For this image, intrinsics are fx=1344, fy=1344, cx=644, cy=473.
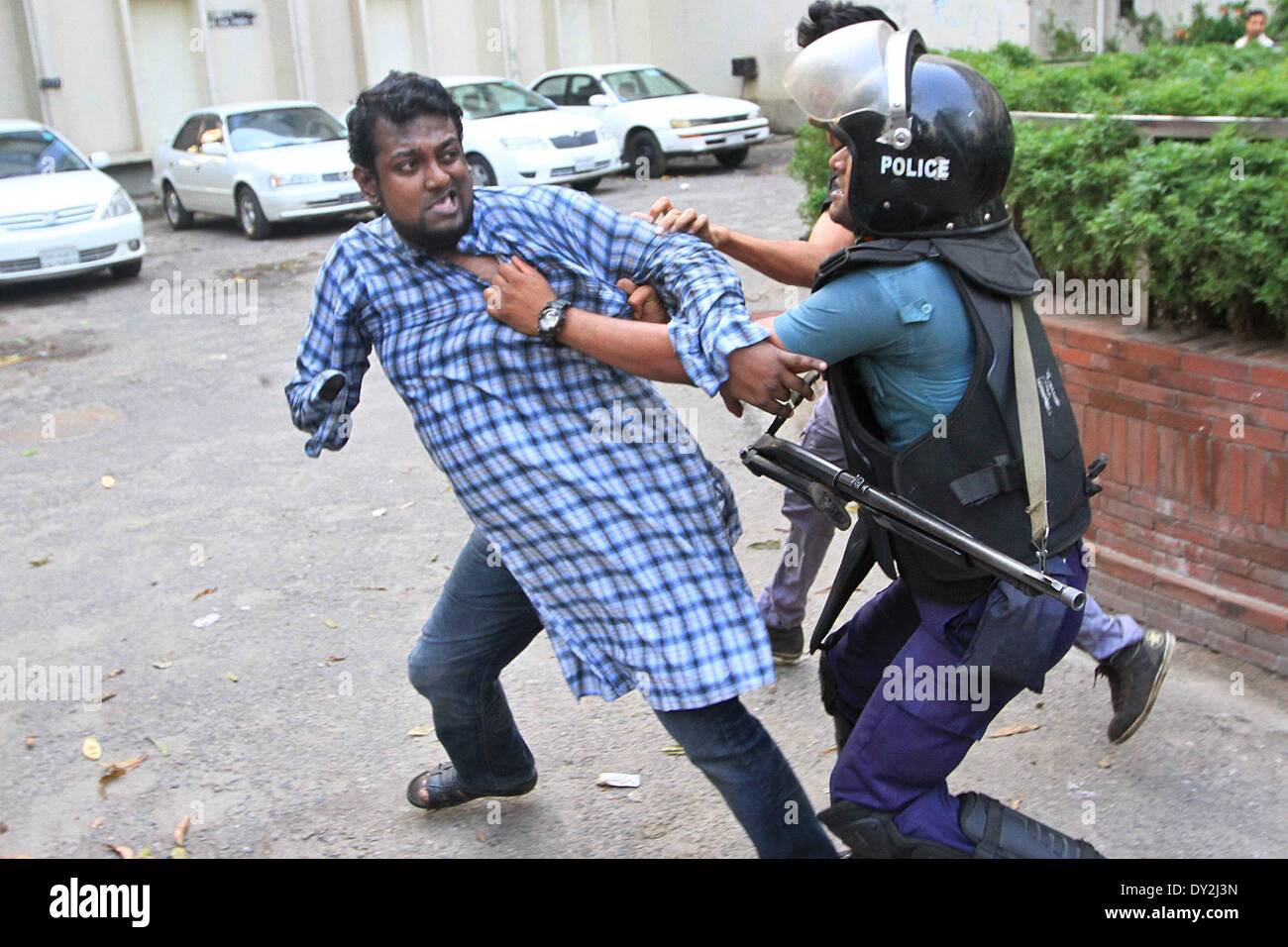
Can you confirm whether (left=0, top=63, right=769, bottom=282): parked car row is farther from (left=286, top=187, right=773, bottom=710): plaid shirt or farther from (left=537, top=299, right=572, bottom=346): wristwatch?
(left=537, top=299, right=572, bottom=346): wristwatch

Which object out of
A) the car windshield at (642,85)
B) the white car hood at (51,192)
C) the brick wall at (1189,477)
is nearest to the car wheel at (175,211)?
the white car hood at (51,192)

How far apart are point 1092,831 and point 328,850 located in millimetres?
2045

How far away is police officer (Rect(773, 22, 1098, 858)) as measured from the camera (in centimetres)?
247

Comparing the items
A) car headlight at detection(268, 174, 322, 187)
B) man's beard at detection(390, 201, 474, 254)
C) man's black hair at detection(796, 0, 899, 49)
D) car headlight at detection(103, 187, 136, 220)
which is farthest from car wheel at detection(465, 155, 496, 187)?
man's beard at detection(390, 201, 474, 254)

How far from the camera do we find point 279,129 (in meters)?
15.6

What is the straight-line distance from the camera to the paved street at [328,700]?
3703mm

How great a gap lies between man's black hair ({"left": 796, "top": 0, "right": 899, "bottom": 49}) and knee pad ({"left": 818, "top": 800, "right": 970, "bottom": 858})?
2287 millimetres

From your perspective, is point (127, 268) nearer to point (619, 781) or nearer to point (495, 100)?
point (495, 100)

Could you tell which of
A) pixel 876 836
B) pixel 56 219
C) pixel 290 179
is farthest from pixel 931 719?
pixel 290 179

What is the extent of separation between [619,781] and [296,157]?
40.2 ft

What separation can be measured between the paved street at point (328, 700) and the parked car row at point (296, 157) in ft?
14.6

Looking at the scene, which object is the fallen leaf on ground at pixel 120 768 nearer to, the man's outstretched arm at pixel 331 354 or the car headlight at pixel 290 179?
the man's outstretched arm at pixel 331 354

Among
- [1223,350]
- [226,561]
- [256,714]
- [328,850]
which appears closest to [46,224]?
[226,561]

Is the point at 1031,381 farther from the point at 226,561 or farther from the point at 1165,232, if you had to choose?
the point at 226,561
